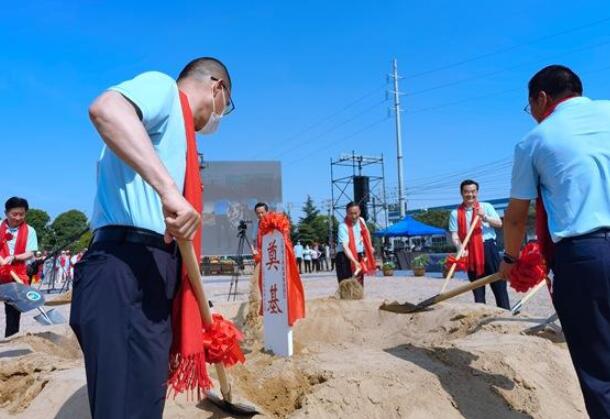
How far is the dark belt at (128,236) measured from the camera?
1.76m

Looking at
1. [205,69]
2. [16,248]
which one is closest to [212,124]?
[205,69]

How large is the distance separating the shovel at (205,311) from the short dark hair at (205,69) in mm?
712

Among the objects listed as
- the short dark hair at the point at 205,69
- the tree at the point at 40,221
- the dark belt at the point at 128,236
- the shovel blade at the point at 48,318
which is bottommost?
the shovel blade at the point at 48,318

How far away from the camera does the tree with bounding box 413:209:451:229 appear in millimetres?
45528

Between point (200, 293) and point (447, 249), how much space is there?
24328 millimetres

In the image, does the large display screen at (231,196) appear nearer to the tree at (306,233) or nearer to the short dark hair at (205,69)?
the tree at (306,233)

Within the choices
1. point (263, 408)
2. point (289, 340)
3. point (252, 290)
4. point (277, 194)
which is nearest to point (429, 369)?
point (263, 408)

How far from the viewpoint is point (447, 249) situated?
2514 centimetres

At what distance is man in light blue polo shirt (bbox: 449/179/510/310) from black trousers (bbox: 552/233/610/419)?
11.5 ft

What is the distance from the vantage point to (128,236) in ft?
5.77

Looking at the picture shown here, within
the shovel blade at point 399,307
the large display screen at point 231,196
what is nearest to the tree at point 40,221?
the large display screen at point 231,196

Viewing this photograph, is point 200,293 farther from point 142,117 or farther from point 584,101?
point 584,101

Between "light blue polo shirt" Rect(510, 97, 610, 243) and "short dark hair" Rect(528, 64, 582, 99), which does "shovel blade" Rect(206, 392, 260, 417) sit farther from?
"short dark hair" Rect(528, 64, 582, 99)

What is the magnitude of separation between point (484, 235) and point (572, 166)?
3644 millimetres
